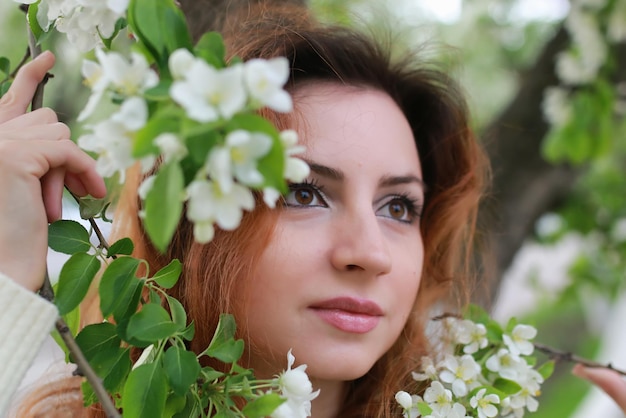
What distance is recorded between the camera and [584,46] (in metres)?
2.24

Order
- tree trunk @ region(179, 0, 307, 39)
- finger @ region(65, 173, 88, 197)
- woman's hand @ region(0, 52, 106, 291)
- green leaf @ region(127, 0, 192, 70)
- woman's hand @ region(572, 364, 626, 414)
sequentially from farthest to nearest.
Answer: tree trunk @ region(179, 0, 307, 39) → woman's hand @ region(572, 364, 626, 414) → finger @ region(65, 173, 88, 197) → woman's hand @ region(0, 52, 106, 291) → green leaf @ region(127, 0, 192, 70)

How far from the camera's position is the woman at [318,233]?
3.26ft

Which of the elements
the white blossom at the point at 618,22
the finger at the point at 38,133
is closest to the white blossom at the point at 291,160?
the finger at the point at 38,133

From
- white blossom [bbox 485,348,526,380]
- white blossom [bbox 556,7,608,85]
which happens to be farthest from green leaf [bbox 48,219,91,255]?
white blossom [bbox 556,7,608,85]

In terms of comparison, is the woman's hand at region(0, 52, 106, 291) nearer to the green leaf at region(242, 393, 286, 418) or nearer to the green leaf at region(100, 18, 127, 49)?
the green leaf at region(100, 18, 127, 49)

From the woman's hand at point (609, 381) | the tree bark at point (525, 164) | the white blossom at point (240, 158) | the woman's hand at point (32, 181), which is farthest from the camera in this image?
the tree bark at point (525, 164)

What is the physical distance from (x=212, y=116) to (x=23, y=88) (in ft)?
1.54

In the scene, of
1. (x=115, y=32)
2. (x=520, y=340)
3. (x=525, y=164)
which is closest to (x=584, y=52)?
(x=525, y=164)

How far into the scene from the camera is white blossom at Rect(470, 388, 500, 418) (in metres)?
1.06

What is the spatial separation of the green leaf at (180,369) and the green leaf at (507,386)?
0.60 m

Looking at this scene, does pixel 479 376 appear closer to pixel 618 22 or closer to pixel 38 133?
pixel 38 133

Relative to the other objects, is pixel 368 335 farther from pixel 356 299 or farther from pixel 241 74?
pixel 241 74

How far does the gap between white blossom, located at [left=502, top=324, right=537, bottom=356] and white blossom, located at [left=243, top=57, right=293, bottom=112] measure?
2.60 feet

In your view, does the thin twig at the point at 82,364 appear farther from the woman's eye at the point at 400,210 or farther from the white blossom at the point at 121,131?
the woman's eye at the point at 400,210
